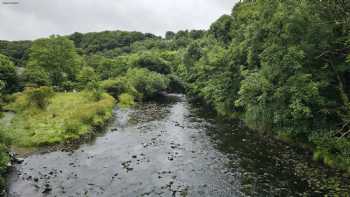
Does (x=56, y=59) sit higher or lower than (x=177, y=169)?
higher

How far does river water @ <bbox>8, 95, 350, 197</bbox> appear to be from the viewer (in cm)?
1812

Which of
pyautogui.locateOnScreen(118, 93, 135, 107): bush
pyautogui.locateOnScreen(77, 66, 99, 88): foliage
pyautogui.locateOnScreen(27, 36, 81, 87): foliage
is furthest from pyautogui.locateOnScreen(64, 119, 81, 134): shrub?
pyautogui.locateOnScreen(77, 66, 99, 88): foliage

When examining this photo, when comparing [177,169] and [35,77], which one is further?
[35,77]

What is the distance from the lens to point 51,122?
33062mm

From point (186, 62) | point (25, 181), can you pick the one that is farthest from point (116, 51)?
point (25, 181)

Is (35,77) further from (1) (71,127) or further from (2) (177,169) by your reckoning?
(2) (177,169)

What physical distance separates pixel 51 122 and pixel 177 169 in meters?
18.7

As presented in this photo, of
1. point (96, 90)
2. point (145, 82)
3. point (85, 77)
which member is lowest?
point (96, 90)

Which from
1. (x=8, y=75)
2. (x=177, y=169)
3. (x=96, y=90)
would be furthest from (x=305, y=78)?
(x=8, y=75)

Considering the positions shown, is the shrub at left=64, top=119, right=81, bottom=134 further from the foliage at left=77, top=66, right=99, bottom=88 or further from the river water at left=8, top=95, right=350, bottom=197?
the foliage at left=77, top=66, right=99, bottom=88

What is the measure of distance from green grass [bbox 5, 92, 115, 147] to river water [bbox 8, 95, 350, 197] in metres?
3.02

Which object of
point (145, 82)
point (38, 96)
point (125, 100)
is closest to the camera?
point (38, 96)

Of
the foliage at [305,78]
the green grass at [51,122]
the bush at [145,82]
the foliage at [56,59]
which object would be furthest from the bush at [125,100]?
the foliage at [305,78]

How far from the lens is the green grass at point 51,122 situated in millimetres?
28422
